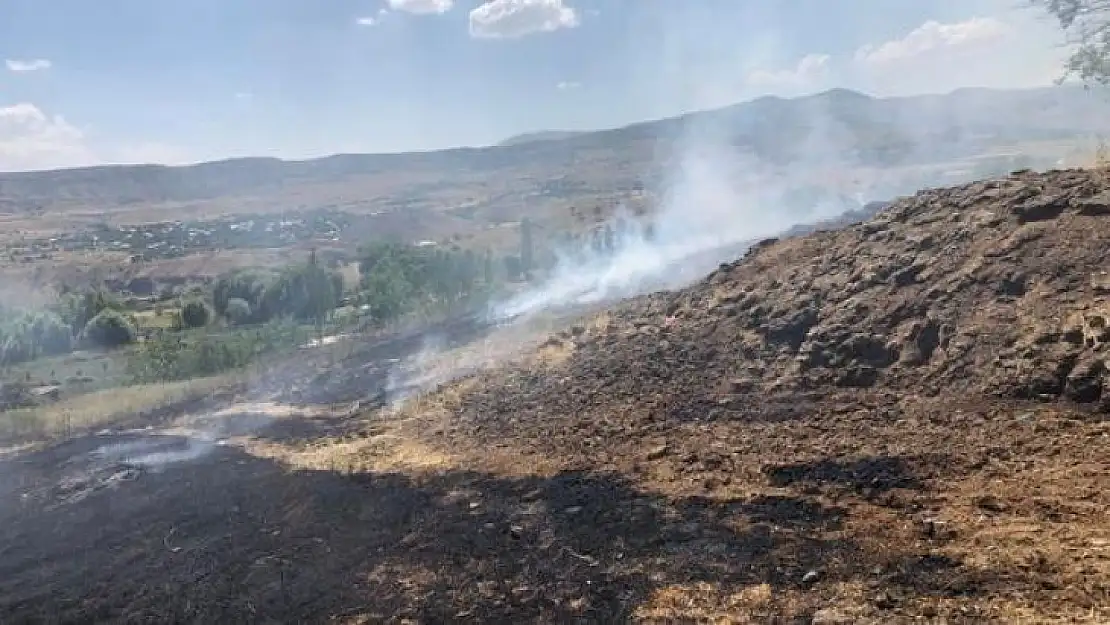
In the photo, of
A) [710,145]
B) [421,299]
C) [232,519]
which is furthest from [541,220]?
[232,519]

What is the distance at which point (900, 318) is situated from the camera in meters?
11.7

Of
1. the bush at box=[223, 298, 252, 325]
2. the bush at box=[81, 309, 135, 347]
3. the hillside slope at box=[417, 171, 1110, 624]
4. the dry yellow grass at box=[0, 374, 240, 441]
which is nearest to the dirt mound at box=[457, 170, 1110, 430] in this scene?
the hillside slope at box=[417, 171, 1110, 624]

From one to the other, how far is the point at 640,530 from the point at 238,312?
61840mm

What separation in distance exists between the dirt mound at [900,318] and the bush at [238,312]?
52105mm

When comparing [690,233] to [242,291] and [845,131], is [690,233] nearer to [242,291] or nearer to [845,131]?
[242,291]

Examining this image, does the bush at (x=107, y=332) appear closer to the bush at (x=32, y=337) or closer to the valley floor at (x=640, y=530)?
the bush at (x=32, y=337)

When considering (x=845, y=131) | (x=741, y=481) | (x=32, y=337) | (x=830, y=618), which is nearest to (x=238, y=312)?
(x=32, y=337)

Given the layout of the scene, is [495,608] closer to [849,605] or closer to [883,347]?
[849,605]

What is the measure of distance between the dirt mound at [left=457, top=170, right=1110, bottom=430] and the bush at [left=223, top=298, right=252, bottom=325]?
5211 centimetres

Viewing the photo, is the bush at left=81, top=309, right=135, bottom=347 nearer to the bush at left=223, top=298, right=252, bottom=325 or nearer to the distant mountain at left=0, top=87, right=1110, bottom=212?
the bush at left=223, top=298, right=252, bottom=325

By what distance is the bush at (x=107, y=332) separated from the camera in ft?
199

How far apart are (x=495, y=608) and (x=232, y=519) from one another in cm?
730

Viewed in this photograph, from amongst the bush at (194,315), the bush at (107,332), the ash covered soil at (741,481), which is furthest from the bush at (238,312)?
the ash covered soil at (741,481)

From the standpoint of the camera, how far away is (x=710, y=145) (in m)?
112
